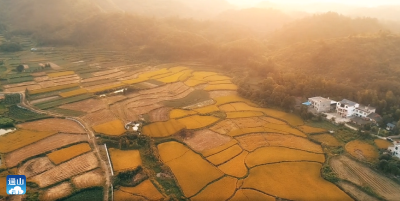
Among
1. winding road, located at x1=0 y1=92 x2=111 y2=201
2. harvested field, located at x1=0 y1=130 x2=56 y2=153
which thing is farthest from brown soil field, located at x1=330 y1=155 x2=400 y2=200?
harvested field, located at x1=0 y1=130 x2=56 y2=153

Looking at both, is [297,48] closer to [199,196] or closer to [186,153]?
[186,153]

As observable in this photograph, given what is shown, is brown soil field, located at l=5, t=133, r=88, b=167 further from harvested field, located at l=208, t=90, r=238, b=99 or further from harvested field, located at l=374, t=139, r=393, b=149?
harvested field, located at l=374, t=139, r=393, b=149

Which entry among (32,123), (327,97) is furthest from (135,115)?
(327,97)

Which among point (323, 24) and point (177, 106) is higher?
point (323, 24)

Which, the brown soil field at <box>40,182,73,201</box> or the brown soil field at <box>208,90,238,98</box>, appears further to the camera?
the brown soil field at <box>208,90,238,98</box>

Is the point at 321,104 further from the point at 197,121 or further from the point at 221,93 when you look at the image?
the point at 197,121

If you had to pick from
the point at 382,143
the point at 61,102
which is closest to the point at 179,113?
the point at 61,102
